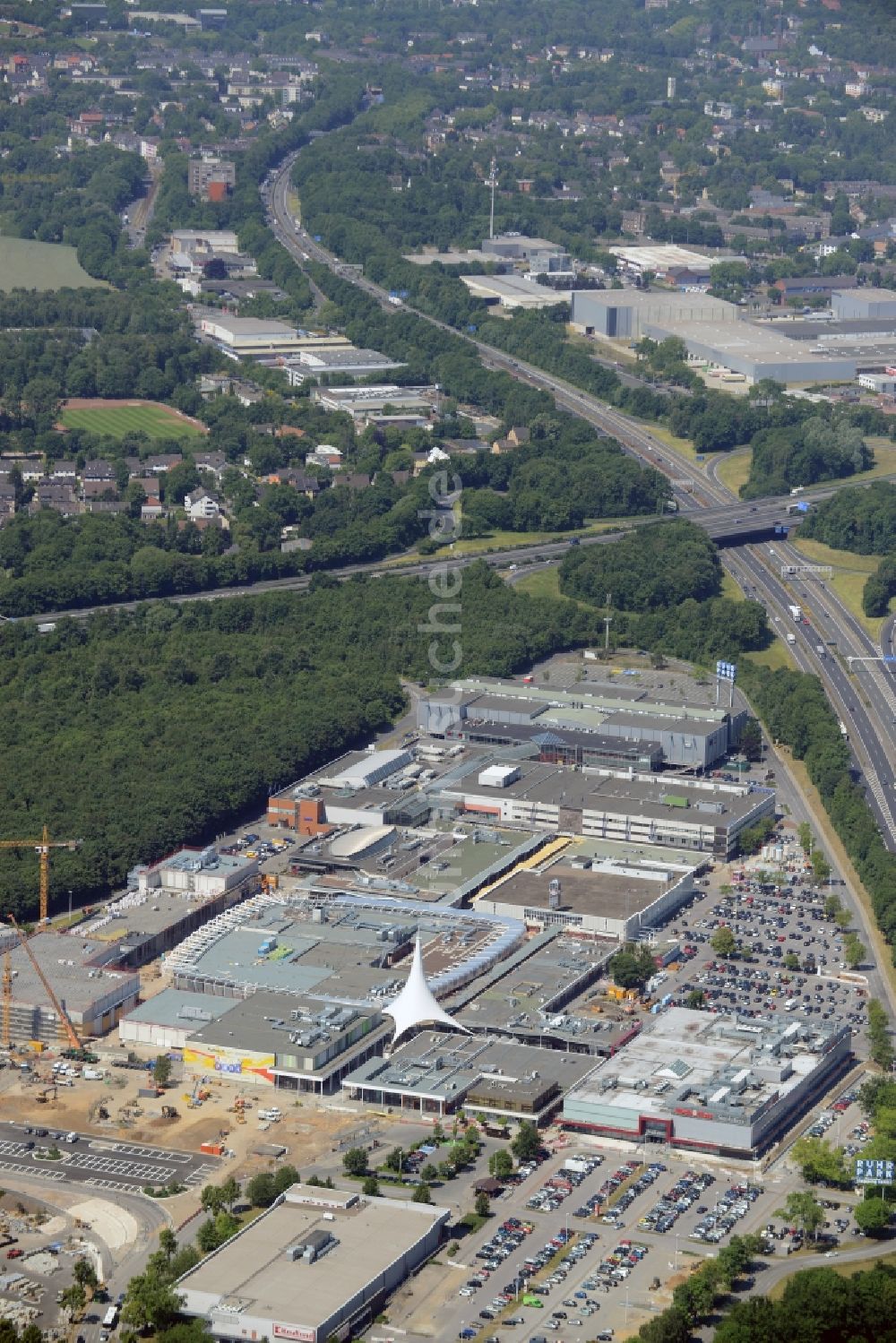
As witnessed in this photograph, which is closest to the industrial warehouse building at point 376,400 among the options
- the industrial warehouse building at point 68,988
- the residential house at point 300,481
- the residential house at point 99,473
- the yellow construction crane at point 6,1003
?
the residential house at point 300,481

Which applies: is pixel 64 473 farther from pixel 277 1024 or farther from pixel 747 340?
pixel 277 1024

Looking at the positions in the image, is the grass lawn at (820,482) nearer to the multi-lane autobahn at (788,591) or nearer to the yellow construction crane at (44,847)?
the multi-lane autobahn at (788,591)

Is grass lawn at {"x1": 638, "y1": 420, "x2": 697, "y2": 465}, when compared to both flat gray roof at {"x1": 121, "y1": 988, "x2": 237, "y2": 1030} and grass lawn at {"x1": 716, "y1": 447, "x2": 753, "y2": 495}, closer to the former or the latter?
grass lawn at {"x1": 716, "y1": 447, "x2": 753, "y2": 495}

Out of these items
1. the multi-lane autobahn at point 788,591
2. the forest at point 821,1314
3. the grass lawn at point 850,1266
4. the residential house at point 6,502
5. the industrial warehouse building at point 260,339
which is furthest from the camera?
the industrial warehouse building at point 260,339

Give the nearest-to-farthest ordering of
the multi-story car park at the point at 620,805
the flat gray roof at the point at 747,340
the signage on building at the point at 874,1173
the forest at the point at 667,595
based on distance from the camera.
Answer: the signage on building at the point at 874,1173, the multi-story car park at the point at 620,805, the forest at the point at 667,595, the flat gray roof at the point at 747,340

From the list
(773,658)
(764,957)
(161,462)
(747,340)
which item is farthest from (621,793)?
(747,340)

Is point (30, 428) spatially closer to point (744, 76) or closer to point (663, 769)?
point (663, 769)
